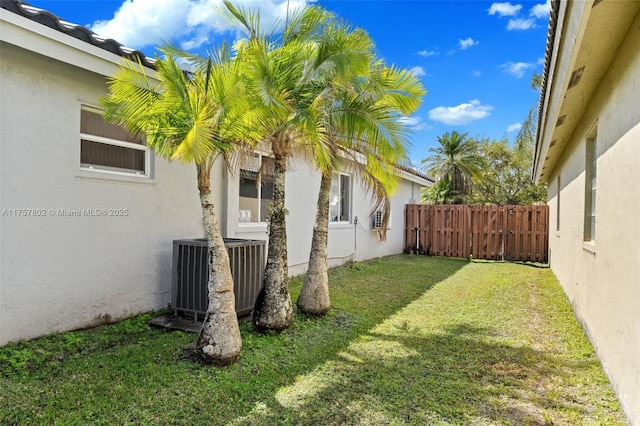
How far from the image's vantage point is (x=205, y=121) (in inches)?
152

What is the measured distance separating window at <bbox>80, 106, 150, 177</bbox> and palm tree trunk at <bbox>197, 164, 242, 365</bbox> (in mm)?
2177

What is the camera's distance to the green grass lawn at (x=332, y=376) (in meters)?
3.41

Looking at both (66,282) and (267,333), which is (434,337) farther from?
(66,282)

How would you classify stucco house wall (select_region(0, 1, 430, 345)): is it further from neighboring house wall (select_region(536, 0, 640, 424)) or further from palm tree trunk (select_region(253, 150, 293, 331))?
neighboring house wall (select_region(536, 0, 640, 424))

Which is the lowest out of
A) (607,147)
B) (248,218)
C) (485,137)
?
(248,218)

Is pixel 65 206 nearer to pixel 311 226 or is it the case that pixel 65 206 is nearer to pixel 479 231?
pixel 311 226

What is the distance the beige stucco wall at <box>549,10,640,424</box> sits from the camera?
3.35 metres

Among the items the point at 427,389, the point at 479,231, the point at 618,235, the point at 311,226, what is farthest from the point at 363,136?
the point at 479,231

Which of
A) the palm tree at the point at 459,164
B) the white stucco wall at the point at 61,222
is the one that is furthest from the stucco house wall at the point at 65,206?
the palm tree at the point at 459,164

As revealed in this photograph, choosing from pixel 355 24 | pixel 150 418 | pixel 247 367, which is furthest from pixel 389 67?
pixel 150 418

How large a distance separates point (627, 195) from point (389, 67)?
3.59 meters

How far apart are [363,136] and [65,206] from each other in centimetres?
400

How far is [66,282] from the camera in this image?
5117mm

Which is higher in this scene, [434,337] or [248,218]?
[248,218]
